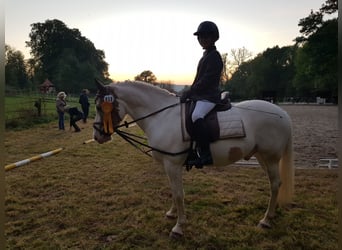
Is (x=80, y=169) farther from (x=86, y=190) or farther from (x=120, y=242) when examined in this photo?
(x=120, y=242)

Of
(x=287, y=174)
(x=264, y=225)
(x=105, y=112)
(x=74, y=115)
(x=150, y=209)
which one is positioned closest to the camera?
(x=105, y=112)

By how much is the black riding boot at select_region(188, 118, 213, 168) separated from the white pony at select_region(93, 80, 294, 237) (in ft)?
0.32

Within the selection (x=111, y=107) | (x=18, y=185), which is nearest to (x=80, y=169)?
(x=18, y=185)

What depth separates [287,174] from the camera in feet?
13.3

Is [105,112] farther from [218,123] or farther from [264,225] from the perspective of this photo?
[264,225]

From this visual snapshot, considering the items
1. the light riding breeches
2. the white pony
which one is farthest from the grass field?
the light riding breeches

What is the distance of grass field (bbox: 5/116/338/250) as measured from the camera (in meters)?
3.37

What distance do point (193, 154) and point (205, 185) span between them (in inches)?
78.5

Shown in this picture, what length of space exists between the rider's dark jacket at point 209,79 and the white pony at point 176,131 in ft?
1.09

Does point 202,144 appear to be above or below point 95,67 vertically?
below

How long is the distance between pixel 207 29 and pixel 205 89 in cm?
78

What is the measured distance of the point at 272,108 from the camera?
3896mm

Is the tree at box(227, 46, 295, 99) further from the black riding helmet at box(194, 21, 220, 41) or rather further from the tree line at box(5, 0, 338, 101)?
the black riding helmet at box(194, 21, 220, 41)

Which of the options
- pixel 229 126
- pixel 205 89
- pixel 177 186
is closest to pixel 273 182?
pixel 229 126
